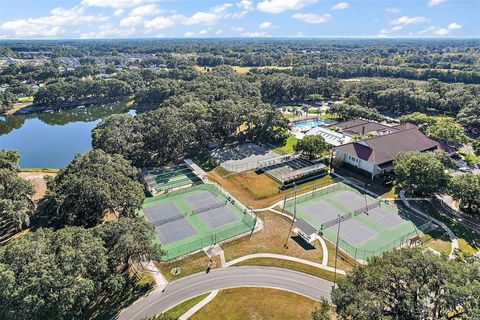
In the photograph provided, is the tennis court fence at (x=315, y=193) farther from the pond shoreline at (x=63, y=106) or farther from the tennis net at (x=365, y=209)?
the pond shoreline at (x=63, y=106)

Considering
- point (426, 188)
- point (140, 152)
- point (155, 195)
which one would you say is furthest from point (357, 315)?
point (140, 152)

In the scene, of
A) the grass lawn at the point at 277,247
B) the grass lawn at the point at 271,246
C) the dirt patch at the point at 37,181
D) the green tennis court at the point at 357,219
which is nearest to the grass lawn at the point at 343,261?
the grass lawn at the point at 277,247

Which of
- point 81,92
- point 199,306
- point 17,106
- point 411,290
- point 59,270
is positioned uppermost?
point 59,270

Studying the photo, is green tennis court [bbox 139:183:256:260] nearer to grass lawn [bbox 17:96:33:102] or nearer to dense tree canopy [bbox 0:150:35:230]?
dense tree canopy [bbox 0:150:35:230]

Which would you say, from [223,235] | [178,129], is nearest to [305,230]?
[223,235]

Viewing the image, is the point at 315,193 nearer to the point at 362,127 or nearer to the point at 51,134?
the point at 362,127

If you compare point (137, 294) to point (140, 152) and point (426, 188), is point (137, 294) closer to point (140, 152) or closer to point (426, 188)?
point (140, 152)


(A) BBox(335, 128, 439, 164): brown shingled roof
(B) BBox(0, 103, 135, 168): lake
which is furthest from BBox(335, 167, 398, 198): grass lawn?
(B) BBox(0, 103, 135, 168): lake
